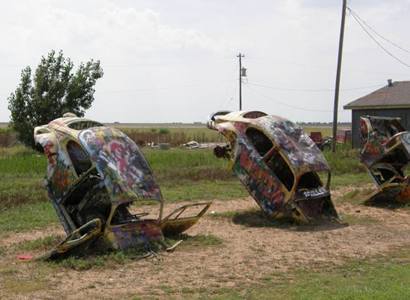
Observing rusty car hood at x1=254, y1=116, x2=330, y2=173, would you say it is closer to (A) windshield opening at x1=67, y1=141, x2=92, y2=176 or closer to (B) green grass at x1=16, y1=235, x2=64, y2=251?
(A) windshield opening at x1=67, y1=141, x2=92, y2=176

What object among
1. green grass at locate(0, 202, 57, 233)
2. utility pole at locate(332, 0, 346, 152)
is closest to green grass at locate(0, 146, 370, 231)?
green grass at locate(0, 202, 57, 233)

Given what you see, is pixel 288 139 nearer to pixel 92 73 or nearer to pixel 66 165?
pixel 66 165

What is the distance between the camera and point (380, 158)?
51.7 ft

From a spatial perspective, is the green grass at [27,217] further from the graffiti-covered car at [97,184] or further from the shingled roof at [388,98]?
the shingled roof at [388,98]

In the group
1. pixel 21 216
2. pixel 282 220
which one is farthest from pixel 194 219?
pixel 21 216

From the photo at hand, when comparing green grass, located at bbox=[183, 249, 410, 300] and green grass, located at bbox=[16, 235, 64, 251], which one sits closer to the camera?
green grass, located at bbox=[183, 249, 410, 300]

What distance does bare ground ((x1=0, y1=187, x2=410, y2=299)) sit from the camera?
7766 millimetres

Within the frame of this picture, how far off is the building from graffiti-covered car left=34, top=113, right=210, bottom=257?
25.4 metres

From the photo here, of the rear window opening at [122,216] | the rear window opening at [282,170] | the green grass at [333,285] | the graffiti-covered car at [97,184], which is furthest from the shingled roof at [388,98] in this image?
the green grass at [333,285]

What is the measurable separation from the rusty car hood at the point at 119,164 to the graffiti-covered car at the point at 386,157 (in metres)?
7.48

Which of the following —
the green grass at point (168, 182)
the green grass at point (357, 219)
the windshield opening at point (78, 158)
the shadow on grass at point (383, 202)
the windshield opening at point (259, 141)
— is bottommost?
the green grass at point (168, 182)

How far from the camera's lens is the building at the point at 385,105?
110ft

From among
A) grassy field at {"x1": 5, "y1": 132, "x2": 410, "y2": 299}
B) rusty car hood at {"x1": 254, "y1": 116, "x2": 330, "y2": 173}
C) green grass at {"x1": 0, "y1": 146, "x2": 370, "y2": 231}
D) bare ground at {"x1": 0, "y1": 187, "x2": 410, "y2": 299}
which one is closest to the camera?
grassy field at {"x1": 5, "y1": 132, "x2": 410, "y2": 299}

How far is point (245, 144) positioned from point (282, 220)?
1.79 m
